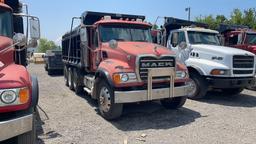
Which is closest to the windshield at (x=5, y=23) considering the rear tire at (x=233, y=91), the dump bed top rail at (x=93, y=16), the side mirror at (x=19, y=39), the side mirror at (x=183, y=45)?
the side mirror at (x=19, y=39)

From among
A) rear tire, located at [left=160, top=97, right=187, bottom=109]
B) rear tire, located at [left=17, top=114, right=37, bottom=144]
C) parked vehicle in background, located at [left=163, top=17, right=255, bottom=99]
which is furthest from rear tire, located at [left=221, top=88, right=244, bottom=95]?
rear tire, located at [left=17, top=114, right=37, bottom=144]

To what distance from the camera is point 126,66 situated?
6.61 meters

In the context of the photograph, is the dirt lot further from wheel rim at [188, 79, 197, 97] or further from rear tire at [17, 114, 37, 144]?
rear tire at [17, 114, 37, 144]

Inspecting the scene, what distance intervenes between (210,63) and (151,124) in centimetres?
355

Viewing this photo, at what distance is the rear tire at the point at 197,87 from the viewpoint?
9.16 m

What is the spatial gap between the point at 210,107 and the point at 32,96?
19.2 ft

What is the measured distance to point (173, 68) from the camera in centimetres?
693

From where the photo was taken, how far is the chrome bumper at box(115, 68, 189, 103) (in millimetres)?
6270

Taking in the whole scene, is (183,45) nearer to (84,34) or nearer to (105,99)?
(84,34)

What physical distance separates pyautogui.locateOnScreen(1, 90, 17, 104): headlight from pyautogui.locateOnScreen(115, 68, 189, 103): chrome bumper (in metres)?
2.91

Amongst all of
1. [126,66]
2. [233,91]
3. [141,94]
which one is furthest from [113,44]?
[233,91]

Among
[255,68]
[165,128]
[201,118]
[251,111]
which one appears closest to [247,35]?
[255,68]

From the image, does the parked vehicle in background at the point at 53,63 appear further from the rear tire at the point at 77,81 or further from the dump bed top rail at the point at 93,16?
the dump bed top rail at the point at 93,16

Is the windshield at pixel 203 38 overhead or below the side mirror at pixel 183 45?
overhead
